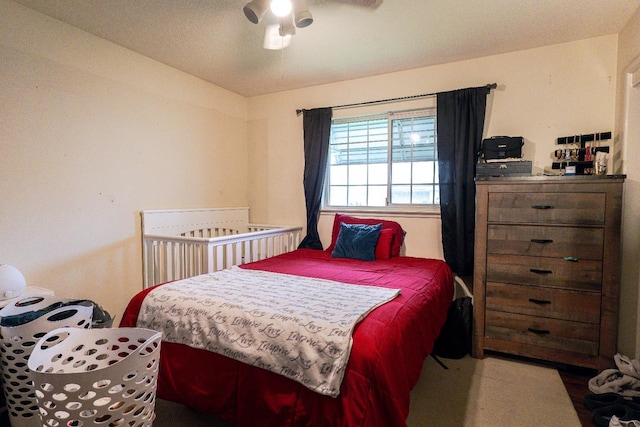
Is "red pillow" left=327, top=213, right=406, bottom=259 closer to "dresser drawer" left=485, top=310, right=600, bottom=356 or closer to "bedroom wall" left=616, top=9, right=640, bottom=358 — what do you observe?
"dresser drawer" left=485, top=310, right=600, bottom=356

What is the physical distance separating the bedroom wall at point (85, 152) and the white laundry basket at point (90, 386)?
55.2 inches

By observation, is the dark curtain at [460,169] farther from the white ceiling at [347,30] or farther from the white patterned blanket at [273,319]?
the white patterned blanket at [273,319]

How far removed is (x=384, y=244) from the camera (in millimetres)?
2842

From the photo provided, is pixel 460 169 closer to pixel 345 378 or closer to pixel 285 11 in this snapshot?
pixel 285 11

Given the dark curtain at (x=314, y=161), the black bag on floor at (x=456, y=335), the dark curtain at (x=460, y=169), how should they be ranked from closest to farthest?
the black bag on floor at (x=456, y=335), the dark curtain at (x=460, y=169), the dark curtain at (x=314, y=161)

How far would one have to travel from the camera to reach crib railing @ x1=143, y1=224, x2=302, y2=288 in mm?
2408

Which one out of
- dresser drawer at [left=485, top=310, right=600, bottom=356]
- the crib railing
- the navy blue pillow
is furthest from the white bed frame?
dresser drawer at [left=485, top=310, right=600, bottom=356]

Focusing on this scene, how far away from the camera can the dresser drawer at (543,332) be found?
2057mm

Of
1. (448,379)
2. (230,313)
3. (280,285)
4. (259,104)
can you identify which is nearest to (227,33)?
(259,104)

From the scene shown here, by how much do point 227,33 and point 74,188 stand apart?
5.26ft

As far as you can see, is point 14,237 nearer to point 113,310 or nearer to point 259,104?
point 113,310

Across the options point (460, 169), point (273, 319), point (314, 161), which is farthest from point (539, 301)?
point (314, 161)

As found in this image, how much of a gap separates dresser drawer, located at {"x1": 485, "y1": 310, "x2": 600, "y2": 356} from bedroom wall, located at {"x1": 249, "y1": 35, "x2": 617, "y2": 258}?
79cm

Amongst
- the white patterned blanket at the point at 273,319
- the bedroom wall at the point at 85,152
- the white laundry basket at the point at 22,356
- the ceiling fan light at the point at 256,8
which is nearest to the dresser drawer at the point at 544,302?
the white patterned blanket at the point at 273,319
